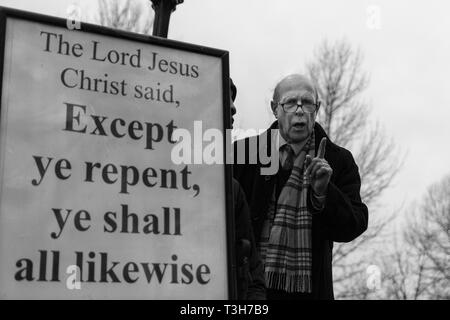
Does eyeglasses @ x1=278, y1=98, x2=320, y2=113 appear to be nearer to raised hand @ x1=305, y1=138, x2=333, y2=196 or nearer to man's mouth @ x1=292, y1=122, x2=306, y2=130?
man's mouth @ x1=292, y1=122, x2=306, y2=130

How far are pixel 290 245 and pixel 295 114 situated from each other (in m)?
0.52

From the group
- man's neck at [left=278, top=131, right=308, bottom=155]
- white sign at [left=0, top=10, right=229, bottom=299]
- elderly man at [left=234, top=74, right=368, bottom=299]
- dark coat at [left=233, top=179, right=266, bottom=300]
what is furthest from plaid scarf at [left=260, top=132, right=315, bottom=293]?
white sign at [left=0, top=10, right=229, bottom=299]

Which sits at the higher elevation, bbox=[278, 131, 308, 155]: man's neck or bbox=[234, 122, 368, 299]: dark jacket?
bbox=[278, 131, 308, 155]: man's neck

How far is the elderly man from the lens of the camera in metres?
2.44

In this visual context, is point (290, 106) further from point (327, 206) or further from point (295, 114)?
point (327, 206)

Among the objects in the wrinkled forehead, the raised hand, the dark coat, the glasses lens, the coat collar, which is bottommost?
the dark coat

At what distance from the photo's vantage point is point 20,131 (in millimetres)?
1508

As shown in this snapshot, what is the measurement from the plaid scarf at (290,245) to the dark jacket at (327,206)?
2.2 inches

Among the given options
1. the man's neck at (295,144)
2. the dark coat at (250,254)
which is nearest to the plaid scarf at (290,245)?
the man's neck at (295,144)

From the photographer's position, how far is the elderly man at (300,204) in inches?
95.9

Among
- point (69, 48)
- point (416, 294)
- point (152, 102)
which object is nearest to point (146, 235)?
point (152, 102)

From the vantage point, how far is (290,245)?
Answer: 2475 millimetres

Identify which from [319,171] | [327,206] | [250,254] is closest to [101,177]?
[250,254]
